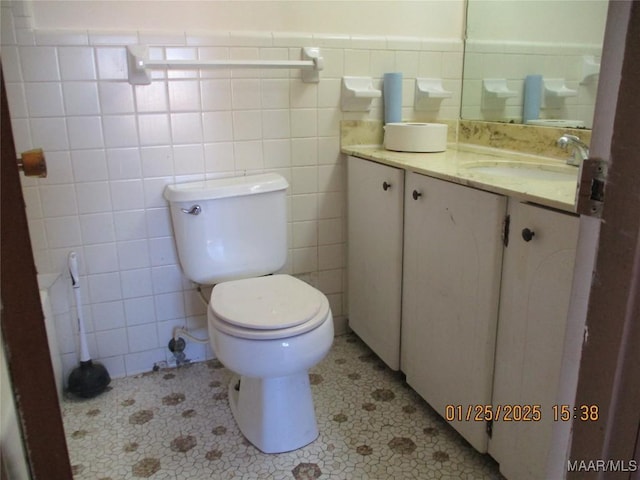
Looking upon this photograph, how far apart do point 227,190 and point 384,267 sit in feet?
2.07

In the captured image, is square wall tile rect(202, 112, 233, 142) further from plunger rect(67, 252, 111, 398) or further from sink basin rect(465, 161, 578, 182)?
sink basin rect(465, 161, 578, 182)

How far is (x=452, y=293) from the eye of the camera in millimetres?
1499

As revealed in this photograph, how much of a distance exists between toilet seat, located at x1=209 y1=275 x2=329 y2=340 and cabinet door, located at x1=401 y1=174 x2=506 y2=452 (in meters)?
0.34

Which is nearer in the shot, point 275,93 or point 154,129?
point 154,129

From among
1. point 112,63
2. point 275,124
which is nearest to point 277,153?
point 275,124

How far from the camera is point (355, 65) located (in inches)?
79.9

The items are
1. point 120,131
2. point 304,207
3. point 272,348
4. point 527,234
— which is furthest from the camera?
point 304,207

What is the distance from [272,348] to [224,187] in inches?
24.7

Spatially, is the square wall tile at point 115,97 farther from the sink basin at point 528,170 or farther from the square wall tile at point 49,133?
the sink basin at point 528,170

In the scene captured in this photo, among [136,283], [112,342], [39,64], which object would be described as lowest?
[112,342]

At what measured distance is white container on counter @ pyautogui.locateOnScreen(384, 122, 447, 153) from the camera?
1.93m

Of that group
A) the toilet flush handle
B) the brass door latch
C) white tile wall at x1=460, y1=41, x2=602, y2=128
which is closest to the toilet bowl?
the toilet flush handle

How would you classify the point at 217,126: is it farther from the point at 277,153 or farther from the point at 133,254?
the point at 133,254

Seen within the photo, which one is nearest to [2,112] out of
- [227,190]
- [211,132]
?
[227,190]
